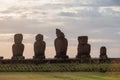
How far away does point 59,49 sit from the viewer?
4922cm

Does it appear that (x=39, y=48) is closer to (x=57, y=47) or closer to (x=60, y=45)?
(x=57, y=47)

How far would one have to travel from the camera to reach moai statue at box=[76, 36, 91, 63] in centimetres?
4897

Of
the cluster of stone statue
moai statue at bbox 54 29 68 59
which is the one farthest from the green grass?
moai statue at bbox 54 29 68 59

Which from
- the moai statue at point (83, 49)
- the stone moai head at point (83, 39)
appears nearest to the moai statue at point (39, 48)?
the moai statue at point (83, 49)

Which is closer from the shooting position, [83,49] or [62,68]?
[62,68]

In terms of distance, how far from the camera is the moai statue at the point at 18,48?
161 feet

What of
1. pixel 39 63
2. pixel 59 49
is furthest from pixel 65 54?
pixel 39 63

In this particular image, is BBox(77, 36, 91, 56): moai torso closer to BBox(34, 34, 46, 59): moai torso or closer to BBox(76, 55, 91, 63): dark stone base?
BBox(76, 55, 91, 63): dark stone base

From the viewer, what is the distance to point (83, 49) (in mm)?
49375

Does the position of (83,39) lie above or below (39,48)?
above

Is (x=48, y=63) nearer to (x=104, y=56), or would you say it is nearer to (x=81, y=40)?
(x=81, y=40)

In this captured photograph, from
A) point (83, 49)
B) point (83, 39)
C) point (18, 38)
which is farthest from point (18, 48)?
point (83, 39)

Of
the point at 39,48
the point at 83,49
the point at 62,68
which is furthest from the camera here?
the point at 83,49

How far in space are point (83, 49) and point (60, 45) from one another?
2722 millimetres
